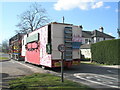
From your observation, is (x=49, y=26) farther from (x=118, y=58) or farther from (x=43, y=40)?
(x=118, y=58)

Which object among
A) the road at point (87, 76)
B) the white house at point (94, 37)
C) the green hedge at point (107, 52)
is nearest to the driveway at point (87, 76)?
the road at point (87, 76)

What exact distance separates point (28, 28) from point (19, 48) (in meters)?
15.9

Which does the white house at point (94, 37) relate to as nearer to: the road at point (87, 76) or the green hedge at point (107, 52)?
the green hedge at point (107, 52)

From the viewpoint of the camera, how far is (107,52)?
68.7ft

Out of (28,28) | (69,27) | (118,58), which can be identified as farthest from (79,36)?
(28,28)

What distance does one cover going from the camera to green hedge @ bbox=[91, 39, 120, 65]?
19.6 m

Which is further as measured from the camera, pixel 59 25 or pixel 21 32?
pixel 21 32

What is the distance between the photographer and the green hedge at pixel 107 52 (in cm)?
1959

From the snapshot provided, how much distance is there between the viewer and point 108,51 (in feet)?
68.2

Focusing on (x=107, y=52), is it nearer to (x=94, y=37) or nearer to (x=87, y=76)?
(x=87, y=76)

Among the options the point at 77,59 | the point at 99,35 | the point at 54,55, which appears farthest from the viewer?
the point at 99,35

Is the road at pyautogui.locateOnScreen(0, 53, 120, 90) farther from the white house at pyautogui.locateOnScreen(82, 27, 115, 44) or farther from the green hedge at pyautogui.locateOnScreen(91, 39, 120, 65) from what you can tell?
the white house at pyautogui.locateOnScreen(82, 27, 115, 44)

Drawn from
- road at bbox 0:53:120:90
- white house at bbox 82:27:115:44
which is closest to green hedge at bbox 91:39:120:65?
road at bbox 0:53:120:90

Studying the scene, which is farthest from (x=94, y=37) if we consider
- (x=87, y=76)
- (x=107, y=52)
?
(x=87, y=76)
